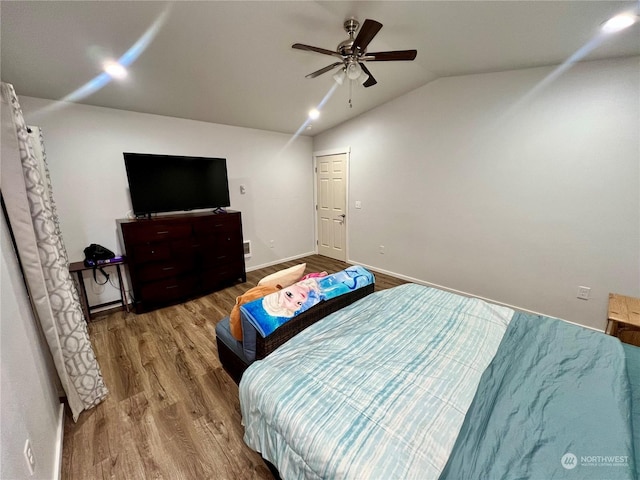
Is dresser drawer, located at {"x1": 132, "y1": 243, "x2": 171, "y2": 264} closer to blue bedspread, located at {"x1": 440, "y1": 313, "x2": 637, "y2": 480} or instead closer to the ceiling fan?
the ceiling fan

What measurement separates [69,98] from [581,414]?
14.9ft

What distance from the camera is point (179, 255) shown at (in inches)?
123

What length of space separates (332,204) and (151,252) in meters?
3.09

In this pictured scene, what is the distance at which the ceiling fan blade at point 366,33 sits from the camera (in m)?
1.54

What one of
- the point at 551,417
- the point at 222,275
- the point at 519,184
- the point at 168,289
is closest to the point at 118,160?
the point at 168,289

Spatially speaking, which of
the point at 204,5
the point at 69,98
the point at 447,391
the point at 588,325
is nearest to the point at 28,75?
the point at 69,98

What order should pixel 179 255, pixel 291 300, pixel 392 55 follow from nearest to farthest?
pixel 291 300 < pixel 392 55 < pixel 179 255

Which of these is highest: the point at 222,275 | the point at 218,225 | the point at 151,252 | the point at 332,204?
the point at 332,204

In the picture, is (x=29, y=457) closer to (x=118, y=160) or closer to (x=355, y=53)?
Answer: (x=355, y=53)

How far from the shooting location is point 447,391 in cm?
102

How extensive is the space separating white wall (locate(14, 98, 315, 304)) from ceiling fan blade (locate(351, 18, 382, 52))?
6.53 ft

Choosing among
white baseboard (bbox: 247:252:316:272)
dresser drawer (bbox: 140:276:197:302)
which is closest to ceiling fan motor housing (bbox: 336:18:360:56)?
dresser drawer (bbox: 140:276:197:302)

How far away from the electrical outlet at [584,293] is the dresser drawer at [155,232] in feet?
14.7

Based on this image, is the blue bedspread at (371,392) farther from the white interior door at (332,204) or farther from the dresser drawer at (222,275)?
the white interior door at (332,204)
